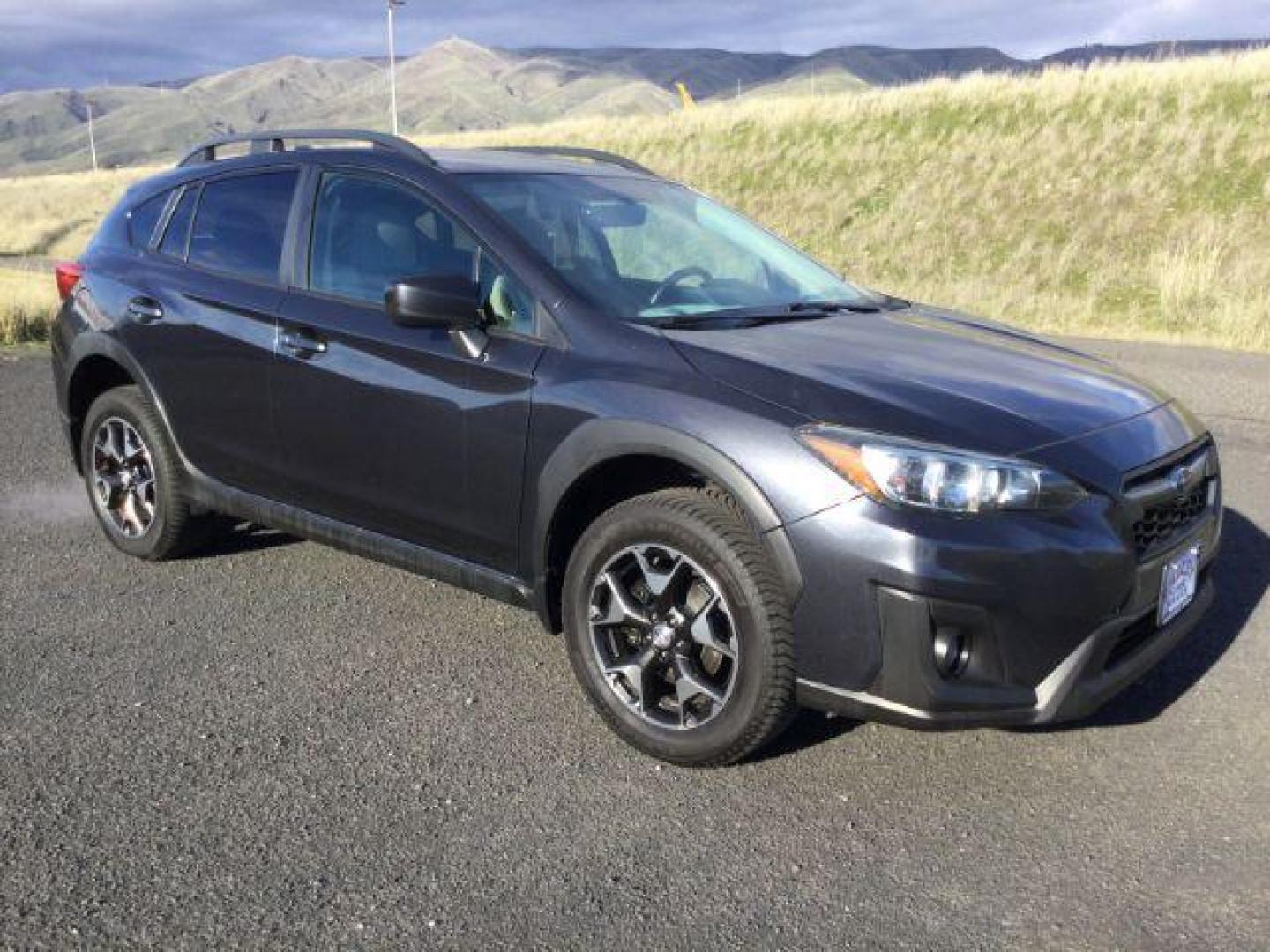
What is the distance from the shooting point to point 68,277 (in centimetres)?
520

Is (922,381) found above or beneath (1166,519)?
above

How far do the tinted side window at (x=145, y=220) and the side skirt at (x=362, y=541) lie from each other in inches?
43.9

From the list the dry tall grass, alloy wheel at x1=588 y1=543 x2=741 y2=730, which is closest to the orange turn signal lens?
alloy wheel at x1=588 y1=543 x2=741 y2=730

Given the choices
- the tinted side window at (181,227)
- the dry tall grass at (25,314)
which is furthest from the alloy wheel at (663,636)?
the dry tall grass at (25,314)

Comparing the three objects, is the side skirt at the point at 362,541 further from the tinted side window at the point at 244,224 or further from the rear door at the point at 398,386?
the tinted side window at the point at 244,224

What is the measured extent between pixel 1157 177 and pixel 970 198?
3352 millimetres

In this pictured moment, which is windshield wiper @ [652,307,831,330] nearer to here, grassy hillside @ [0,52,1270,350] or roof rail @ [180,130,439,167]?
roof rail @ [180,130,439,167]

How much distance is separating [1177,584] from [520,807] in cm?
195

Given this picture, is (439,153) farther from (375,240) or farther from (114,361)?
(114,361)

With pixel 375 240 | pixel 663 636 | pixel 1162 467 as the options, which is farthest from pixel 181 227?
pixel 1162 467

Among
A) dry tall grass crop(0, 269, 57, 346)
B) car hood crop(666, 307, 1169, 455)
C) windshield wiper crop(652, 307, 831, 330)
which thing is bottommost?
dry tall grass crop(0, 269, 57, 346)

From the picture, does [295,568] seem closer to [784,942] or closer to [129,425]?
[129,425]

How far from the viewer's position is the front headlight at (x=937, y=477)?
284cm

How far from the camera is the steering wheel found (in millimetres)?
3745
